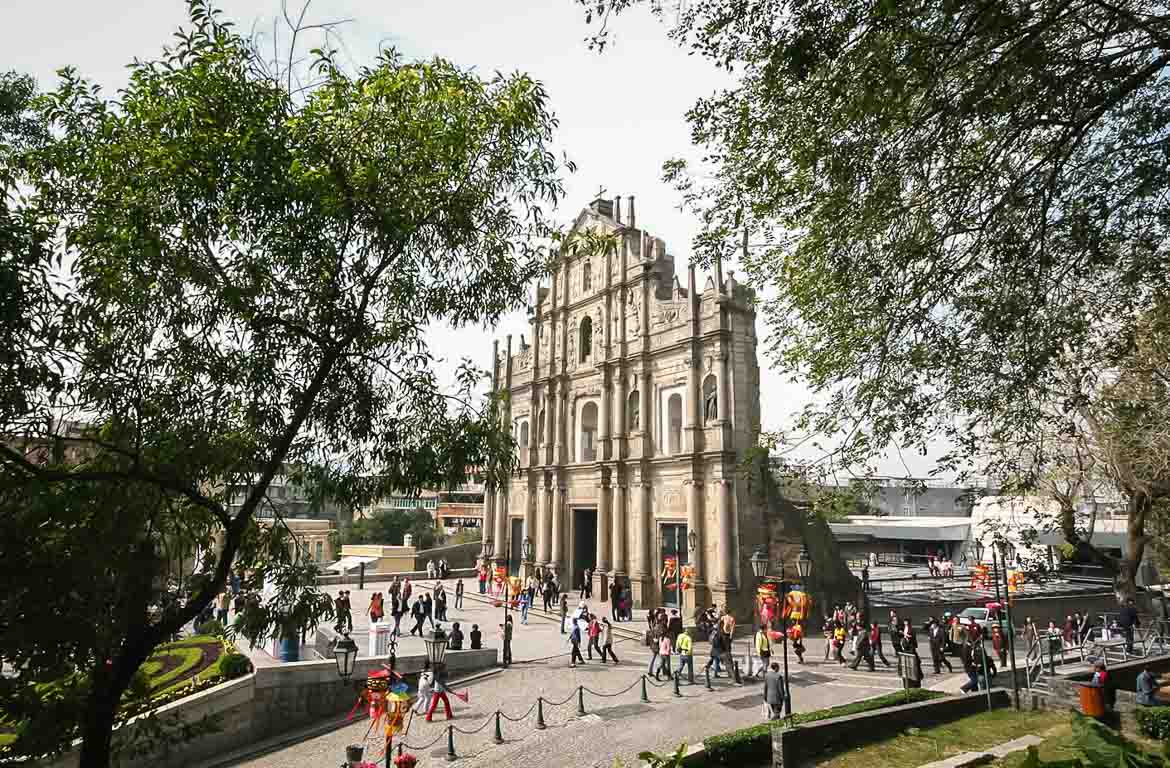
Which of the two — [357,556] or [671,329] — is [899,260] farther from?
[357,556]

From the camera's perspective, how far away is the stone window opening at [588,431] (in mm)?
32500

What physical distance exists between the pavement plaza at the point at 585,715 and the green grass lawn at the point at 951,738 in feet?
6.64

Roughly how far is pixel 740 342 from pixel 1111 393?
15242 millimetres

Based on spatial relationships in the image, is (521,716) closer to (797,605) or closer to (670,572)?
(797,605)

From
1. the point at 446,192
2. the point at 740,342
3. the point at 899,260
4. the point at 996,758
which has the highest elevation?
the point at 740,342

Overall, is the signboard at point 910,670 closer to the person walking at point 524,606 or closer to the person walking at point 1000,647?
the person walking at point 1000,647

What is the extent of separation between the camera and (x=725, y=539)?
23.7 metres

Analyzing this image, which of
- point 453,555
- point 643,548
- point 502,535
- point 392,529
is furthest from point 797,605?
point 392,529

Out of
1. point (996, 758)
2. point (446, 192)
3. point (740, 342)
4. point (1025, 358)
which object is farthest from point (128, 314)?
point (740, 342)

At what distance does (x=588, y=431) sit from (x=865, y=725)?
851 inches

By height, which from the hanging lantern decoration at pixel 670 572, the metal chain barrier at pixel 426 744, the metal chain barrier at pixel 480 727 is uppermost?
the hanging lantern decoration at pixel 670 572

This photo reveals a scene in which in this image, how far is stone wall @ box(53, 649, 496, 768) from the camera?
44.2 feet

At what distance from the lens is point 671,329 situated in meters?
27.7

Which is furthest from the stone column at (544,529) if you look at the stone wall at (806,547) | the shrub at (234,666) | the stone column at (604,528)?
the shrub at (234,666)
